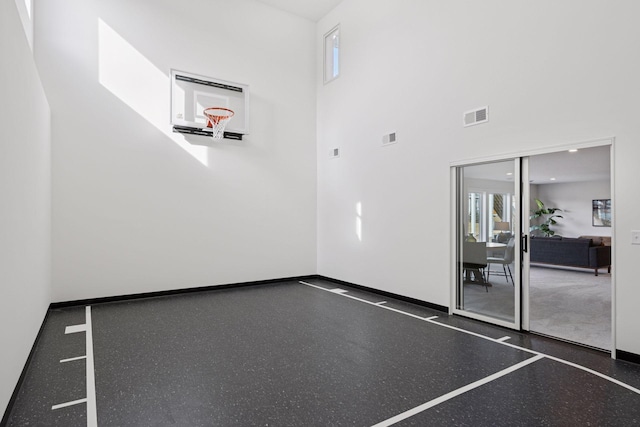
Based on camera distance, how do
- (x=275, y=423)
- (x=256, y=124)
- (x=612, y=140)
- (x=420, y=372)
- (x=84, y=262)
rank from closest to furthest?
(x=275, y=423) < (x=420, y=372) < (x=612, y=140) < (x=84, y=262) < (x=256, y=124)

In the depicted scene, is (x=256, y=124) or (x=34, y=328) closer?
(x=34, y=328)

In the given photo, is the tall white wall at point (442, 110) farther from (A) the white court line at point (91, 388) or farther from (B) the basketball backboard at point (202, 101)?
(A) the white court line at point (91, 388)

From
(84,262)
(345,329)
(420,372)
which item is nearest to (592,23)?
(420,372)

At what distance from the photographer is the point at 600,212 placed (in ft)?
37.5

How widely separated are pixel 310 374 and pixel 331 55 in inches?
249

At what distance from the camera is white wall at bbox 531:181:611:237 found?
1163cm

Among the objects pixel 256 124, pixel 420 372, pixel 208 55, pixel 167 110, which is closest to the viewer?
pixel 420 372

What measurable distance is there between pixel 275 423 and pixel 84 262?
448 centimetres

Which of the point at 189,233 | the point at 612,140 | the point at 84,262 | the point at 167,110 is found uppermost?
the point at 167,110

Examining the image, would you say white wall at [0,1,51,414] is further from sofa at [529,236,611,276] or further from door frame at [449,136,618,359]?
sofa at [529,236,611,276]

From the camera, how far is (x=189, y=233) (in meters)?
6.35

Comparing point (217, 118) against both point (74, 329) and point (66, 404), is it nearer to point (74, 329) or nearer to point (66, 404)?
point (74, 329)

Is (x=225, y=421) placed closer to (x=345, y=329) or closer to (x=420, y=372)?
(x=420, y=372)

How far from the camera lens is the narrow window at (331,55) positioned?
289 inches
